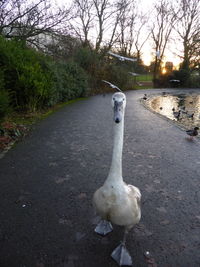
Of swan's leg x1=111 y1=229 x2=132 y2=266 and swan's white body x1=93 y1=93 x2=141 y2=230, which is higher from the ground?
swan's white body x1=93 y1=93 x2=141 y2=230

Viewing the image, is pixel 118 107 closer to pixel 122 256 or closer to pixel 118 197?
pixel 118 197

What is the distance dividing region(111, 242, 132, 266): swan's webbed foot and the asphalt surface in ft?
0.20

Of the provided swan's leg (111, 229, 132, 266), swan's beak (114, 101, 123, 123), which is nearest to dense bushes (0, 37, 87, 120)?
swan's beak (114, 101, 123, 123)

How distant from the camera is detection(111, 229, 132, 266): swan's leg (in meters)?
2.02

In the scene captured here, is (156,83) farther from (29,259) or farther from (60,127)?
(29,259)

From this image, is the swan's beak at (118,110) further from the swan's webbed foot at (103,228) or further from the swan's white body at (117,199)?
the swan's webbed foot at (103,228)

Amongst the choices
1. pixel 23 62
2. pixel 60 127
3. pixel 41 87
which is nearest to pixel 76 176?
pixel 60 127

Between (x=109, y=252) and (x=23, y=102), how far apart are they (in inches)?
296

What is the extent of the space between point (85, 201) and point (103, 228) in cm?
70

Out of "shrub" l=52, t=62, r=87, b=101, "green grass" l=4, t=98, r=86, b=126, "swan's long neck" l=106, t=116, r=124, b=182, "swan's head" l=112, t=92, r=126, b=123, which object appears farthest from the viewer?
"shrub" l=52, t=62, r=87, b=101

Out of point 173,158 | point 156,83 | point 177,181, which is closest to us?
point 177,181

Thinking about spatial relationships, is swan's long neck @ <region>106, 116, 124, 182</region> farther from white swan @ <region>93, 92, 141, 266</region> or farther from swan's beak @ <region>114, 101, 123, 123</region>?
swan's beak @ <region>114, 101, 123, 123</region>

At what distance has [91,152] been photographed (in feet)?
16.5

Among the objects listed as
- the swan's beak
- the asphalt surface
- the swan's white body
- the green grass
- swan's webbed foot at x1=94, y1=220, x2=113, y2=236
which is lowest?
the asphalt surface
